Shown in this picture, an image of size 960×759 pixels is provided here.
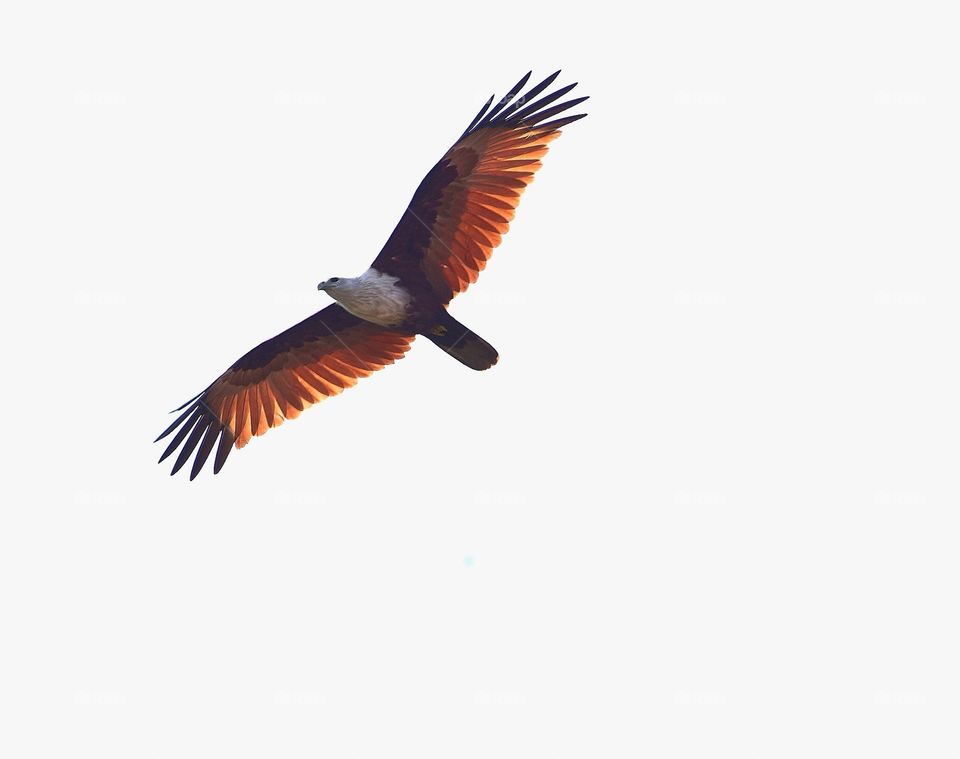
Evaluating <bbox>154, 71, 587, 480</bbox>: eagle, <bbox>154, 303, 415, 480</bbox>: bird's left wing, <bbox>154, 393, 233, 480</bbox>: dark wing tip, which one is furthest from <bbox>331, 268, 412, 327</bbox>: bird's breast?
<bbox>154, 393, 233, 480</bbox>: dark wing tip

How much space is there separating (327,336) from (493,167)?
2.68 meters

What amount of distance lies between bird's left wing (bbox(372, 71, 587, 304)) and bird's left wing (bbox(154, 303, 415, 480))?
1.10 metres

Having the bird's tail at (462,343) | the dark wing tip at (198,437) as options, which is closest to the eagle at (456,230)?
the bird's tail at (462,343)

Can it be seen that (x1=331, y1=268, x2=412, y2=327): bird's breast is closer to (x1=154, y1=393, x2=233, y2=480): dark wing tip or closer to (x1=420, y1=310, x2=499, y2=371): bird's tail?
(x1=420, y1=310, x2=499, y2=371): bird's tail

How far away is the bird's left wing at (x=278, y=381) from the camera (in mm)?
16078

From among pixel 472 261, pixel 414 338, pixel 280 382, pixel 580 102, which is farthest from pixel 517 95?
pixel 280 382

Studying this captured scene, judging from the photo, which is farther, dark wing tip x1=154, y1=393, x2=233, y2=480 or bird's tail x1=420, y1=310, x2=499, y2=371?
dark wing tip x1=154, y1=393, x2=233, y2=480

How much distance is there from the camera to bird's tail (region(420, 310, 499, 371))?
1483cm

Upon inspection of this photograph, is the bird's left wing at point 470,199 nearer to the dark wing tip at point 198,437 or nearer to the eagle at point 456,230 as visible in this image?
the eagle at point 456,230

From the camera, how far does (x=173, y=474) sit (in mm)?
16203

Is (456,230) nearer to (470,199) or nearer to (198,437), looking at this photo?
(470,199)

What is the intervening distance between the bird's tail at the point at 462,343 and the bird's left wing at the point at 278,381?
97 cm

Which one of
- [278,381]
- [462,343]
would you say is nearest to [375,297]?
[462,343]

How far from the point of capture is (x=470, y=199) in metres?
15.1
